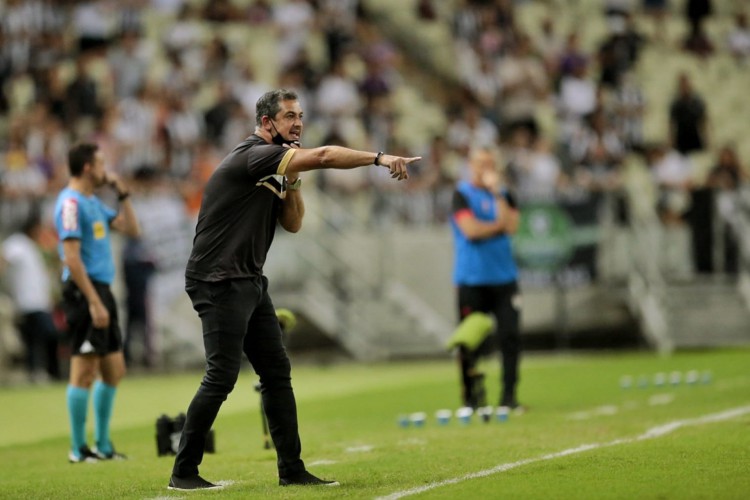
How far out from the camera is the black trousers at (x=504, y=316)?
14.1 meters

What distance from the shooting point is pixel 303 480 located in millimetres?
8805

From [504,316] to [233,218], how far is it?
594 centimetres

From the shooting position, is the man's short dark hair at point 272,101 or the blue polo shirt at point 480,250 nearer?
the man's short dark hair at point 272,101

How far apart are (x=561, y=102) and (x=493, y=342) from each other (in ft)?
22.9

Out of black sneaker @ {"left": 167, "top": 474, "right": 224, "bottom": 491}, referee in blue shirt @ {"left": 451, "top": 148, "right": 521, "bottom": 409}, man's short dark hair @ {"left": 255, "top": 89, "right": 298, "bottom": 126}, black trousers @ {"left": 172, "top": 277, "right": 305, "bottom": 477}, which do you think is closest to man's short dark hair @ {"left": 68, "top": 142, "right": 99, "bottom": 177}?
black trousers @ {"left": 172, "top": 277, "right": 305, "bottom": 477}

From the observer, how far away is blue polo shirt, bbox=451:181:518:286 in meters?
14.2

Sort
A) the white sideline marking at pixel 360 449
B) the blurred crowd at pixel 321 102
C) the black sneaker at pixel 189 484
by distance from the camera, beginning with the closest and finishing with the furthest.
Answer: the black sneaker at pixel 189 484 → the white sideline marking at pixel 360 449 → the blurred crowd at pixel 321 102

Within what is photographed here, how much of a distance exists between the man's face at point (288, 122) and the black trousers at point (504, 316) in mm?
5600

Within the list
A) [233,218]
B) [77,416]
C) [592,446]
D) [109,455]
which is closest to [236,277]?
[233,218]

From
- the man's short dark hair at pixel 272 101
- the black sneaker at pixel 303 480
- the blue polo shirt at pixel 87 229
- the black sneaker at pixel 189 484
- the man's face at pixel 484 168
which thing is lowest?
the black sneaker at pixel 303 480

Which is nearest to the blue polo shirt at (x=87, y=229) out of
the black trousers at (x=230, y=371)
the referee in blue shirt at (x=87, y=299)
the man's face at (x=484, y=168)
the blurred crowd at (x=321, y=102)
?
the referee in blue shirt at (x=87, y=299)

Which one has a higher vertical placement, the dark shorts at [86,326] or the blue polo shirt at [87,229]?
the blue polo shirt at [87,229]

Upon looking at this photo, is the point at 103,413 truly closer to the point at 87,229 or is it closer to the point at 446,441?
the point at 87,229

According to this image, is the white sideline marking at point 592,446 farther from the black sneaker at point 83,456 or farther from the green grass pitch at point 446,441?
the black sneaker at point 83,456
